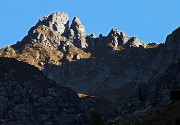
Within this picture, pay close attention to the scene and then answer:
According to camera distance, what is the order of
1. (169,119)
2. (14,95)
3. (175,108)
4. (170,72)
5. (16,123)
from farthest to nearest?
(170,72)
(14,95)
(16,123)
(175,108)
(169,119)

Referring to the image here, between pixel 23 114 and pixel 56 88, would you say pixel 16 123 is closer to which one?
pixel 23 114

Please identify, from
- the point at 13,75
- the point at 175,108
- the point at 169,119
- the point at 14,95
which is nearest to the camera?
the point at 169,119

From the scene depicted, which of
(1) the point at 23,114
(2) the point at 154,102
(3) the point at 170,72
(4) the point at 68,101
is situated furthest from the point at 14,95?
(3) the point at 170,72

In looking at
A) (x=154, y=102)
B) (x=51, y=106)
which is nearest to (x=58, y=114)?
(x=51, y=106)

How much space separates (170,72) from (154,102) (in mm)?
23229

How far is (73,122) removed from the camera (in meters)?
141

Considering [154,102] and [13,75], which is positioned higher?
[13,75]

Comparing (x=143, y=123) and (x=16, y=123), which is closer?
(x=143, y=123)

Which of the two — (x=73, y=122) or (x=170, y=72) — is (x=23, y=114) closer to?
(x=73, y=122)

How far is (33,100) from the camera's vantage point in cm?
13688

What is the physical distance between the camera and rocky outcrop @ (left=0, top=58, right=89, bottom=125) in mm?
127438

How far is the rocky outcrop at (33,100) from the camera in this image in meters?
127

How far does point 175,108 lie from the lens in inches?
1996

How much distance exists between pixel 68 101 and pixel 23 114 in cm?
2217
